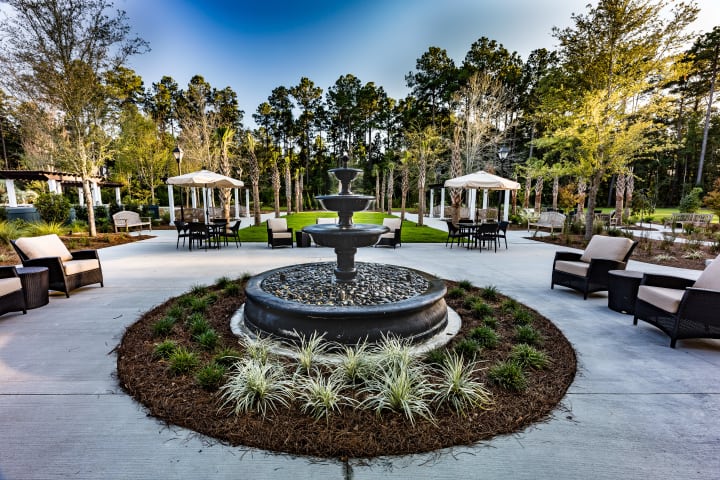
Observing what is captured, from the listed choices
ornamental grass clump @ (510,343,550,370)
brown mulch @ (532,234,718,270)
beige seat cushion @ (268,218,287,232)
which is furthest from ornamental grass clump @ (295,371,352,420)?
brown mulch @ (532,234,718,270)

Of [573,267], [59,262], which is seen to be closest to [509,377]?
[573,267]

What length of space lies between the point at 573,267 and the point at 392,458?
17.1 ft

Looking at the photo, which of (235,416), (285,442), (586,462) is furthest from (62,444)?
(586,462)

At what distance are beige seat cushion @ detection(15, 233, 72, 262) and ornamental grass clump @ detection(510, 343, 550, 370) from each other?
7257mm

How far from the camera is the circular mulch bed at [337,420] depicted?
2.13 m

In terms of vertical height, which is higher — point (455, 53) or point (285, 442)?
point (455, 53)

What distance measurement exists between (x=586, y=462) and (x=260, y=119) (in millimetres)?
38198

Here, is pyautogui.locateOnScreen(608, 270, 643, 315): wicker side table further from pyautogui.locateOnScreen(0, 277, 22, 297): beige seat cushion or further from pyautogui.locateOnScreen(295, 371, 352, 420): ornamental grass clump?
pyautogui.locateOnScreen(0, 277, 22, 297): beige seat cushion

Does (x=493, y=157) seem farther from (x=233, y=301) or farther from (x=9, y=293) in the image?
(x=9, y=293)

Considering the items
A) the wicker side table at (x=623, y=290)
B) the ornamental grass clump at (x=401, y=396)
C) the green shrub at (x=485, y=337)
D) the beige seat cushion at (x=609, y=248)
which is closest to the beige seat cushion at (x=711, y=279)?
the wicker side table at (x=623, y=290)

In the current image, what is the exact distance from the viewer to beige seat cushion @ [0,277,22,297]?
4.29m

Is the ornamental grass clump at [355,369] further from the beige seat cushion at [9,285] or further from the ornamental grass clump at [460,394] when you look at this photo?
the beige seat cushion at [9,285]

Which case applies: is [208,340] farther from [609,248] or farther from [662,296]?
[609,248]

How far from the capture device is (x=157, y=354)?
3.27 metres
